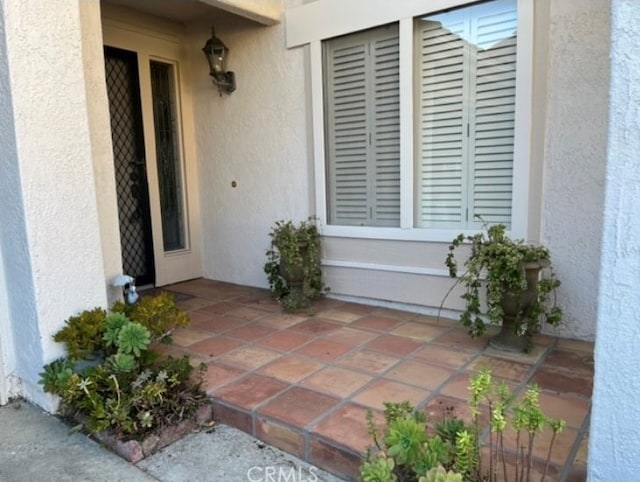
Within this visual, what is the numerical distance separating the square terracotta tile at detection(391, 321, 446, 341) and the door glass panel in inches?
104

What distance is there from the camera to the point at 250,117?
4137 mm

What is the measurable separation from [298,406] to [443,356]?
999mm

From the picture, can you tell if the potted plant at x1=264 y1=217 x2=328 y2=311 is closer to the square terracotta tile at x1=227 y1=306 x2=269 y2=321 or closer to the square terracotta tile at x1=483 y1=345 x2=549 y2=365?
the square terracotta tile at x1=227 y1=306 x2=269 y2=321

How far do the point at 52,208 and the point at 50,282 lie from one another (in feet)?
1.21

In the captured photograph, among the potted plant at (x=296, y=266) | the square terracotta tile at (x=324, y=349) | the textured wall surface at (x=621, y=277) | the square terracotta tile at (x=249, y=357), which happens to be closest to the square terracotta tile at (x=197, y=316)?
the potted plant at (x=296, y=266)

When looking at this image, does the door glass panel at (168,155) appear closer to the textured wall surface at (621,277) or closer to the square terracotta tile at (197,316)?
the square terracotta tile at (197,316)

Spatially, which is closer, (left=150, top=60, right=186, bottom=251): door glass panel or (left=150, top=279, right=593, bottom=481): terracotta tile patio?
(left=150, top=279, right=593, bottom=481): terracotta tile patio

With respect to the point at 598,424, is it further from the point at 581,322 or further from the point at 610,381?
the point at 581,322

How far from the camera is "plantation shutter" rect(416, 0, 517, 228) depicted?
114 inches

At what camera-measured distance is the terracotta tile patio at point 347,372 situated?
6.07 feet

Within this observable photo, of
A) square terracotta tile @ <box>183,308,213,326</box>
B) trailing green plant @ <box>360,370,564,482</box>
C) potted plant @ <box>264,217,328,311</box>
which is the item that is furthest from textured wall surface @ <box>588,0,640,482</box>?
square terracotta tile @ <box>183,308,213,326</box>

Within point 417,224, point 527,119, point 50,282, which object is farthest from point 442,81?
point 50,282

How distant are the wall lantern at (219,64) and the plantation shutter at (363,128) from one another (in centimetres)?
107

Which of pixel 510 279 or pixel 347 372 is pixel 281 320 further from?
pixel 510 279
